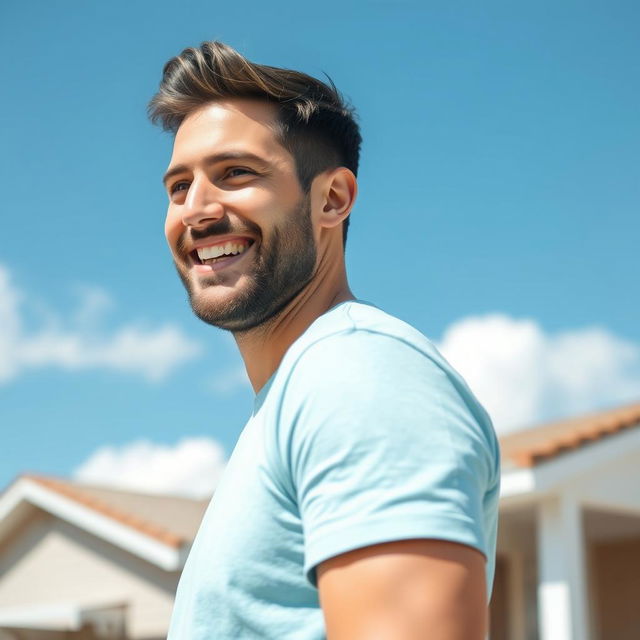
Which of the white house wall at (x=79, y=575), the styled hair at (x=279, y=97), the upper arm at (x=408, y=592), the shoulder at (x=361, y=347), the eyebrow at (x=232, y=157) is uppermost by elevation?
the white house wall at (x=79, y=575)

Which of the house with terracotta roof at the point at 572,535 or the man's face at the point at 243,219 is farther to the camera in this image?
the house with terracotta roof at the point at 572,535

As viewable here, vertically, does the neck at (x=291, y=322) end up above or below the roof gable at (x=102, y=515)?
below

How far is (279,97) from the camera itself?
1.87 m

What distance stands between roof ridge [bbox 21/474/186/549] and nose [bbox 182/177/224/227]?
10.4 metres

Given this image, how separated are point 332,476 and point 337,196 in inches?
29.8

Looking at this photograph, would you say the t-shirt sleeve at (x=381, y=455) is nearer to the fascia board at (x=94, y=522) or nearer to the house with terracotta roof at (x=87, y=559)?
the fascia board at (x=94, y=522)

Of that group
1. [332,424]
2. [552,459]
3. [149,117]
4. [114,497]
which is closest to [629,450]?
[552,459]

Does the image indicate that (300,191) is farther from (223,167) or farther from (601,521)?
(601,521)

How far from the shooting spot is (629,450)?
10.8m

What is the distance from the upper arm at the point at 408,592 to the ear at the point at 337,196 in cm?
77

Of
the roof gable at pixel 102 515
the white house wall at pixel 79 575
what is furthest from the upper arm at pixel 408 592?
the white house wall at pixel 79 575

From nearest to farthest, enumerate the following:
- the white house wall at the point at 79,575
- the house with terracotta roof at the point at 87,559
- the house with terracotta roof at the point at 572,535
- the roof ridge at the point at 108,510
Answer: the house with terracotta roof at the point at 572,535
the roof ridge at the point at 108,510
the house with terracotta roof at the point at 87,559
the white house wall at the point at 79,575

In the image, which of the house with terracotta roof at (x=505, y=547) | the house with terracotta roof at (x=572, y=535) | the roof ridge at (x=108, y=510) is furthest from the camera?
the roof ridge at (x=108, y=510)

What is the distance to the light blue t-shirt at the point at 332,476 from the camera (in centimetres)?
124
